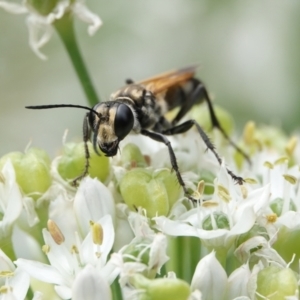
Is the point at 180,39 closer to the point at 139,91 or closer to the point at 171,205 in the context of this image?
the point at 139,91

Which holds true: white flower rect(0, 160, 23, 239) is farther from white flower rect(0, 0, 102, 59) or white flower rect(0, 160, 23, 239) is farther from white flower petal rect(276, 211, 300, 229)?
white flower petal rect(276, 211, 300, 229)

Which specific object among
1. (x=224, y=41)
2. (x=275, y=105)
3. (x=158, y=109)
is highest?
(x=158, y=109)

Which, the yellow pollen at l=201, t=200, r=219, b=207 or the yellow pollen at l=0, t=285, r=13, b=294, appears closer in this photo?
the yellow pollen at l=0, t=285, r=13, b=294

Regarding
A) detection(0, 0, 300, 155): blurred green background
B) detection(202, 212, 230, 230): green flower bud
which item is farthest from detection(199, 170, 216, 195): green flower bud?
detection(0, 0, 300, 155): blurred green background

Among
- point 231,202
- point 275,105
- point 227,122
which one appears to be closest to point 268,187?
point 231,202

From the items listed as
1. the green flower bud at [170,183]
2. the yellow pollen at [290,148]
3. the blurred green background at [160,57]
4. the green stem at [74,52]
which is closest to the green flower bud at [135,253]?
the green flower bud at [170,183]

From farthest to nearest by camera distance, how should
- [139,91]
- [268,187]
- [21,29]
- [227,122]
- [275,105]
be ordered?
[21,29]
[275,105]
[227,122]
[139,91]
[268,187]

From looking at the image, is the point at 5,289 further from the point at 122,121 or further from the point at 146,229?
the point at 122,121
